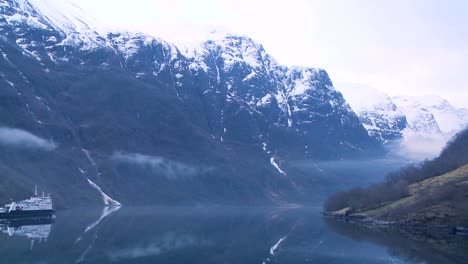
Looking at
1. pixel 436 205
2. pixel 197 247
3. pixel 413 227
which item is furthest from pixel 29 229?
pixel 436 205

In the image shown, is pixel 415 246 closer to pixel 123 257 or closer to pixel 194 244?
pixel 194 244

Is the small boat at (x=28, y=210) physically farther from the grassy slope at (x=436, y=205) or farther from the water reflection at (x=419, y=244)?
the grassy slope at (x=436, y=205)

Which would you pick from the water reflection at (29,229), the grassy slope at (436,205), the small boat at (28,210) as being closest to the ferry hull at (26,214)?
the small boat at (28,210)

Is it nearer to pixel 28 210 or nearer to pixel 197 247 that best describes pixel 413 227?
pixel 197 247

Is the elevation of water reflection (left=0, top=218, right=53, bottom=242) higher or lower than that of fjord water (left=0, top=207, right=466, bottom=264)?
higher

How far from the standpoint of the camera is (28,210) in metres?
169

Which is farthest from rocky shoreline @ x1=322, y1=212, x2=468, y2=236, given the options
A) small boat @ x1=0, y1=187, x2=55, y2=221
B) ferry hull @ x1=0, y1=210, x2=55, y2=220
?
small boat @ x1=0, y1=187, x2=55, y2=221

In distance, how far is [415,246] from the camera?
4277 inches

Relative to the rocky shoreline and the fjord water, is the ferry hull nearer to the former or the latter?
the fjord water

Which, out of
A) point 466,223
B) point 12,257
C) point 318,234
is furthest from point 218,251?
point 466,223

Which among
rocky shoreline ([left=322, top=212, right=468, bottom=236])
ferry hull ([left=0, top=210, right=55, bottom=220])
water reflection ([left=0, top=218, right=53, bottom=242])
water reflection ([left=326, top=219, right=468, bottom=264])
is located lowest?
water reflection ([left=326, top=219, right=468, bottom=264])

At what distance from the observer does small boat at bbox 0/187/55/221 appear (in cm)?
16586

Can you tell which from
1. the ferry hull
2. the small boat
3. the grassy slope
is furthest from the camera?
the small boat

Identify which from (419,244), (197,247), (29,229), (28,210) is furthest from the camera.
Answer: (28,210)
